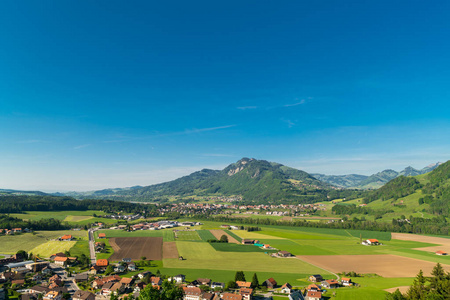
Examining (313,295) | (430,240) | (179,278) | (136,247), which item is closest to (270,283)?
(313,295)

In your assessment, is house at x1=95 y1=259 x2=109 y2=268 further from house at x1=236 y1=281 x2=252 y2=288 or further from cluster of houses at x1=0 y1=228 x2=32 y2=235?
cluster of houses at x1=0 y1=228 x2=32 y2=235

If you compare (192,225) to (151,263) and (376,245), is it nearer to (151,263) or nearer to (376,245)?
(151,263)

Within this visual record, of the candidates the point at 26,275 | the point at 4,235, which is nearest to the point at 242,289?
the point at 26,275

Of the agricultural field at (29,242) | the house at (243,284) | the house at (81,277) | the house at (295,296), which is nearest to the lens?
the house at (295,296)

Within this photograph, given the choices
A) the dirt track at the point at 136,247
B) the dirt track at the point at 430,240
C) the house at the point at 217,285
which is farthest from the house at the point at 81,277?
the dirt track at the point at 430,240

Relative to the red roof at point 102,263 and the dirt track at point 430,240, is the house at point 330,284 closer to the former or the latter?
the red roof at point 102,263

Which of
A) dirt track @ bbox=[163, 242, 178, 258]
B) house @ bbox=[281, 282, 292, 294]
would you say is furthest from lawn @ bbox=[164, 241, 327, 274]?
house @ bbox=[281, 282, 292, 294]

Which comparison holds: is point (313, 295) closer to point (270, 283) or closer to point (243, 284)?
point (270, 283)
